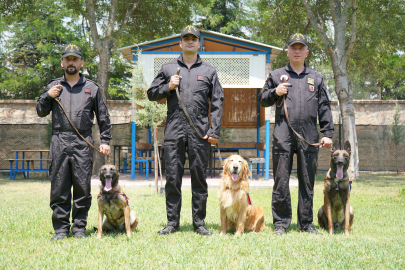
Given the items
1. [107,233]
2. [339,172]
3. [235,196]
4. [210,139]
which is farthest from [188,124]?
[339,172]

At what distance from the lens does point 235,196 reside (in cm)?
424

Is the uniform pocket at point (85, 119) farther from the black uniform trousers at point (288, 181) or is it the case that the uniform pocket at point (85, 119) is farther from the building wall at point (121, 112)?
the building wall at point (121, 112)

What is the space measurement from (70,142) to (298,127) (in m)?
2.64

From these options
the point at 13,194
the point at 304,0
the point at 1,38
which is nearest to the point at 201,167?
the point at 13,194

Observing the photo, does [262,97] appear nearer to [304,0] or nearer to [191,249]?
[191,249]

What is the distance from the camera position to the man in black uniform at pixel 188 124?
4.21 m

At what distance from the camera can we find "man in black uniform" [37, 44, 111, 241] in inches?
160

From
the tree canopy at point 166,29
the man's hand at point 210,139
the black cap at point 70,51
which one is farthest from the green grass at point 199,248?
the tree canopy at point 166,29

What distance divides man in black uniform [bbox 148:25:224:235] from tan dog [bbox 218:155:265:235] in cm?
24

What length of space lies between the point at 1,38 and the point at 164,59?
17.7m

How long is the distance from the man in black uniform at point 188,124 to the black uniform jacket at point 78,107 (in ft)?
2.23

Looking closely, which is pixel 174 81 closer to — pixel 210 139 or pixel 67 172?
pixel 210 139

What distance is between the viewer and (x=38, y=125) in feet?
47.7

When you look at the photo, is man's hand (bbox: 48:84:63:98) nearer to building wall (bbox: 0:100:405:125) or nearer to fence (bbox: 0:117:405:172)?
fence (bbox: 0:117:405:172)
